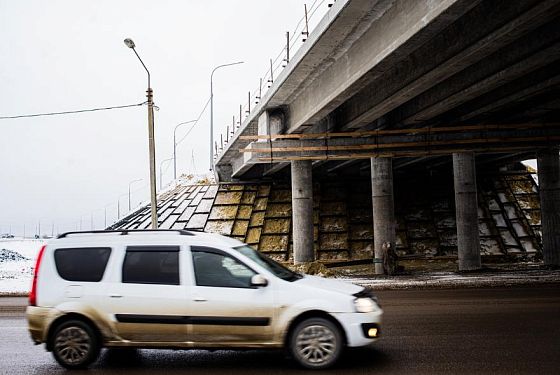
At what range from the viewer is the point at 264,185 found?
38188mm

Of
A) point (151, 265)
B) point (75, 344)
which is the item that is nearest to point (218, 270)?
point (151, 265)

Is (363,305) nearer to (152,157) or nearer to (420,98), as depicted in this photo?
(420,98)

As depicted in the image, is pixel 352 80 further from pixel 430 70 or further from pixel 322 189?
pixel 322 189

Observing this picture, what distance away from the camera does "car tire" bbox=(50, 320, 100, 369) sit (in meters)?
7.30

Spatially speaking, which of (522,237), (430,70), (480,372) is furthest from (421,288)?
(522,237)

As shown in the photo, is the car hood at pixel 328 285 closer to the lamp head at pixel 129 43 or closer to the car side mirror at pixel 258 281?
the car side mirror at pixel 258 281

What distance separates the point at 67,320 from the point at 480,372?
5.16m

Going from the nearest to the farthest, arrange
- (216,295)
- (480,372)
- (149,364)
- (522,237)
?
(480,372) → (216,295) → (149,364) → (522,237)

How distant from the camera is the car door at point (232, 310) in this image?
6.99 meters

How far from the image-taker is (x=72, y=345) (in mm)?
7344

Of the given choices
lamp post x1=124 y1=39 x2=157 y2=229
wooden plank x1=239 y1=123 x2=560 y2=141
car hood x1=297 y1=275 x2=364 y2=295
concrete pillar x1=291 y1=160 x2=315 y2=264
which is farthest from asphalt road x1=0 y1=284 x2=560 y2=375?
concrete pillar x1=291 y1=160 x2=315 y2=264

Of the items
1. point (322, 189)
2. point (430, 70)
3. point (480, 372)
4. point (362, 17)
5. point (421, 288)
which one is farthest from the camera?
point (322, 189)

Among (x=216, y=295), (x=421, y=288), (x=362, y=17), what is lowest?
(x=421, y=288)

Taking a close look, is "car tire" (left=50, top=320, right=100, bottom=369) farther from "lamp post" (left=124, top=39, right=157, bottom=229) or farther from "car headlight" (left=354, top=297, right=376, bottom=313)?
"lamp post" (left=124, top=39, right=157, bottom=229)
